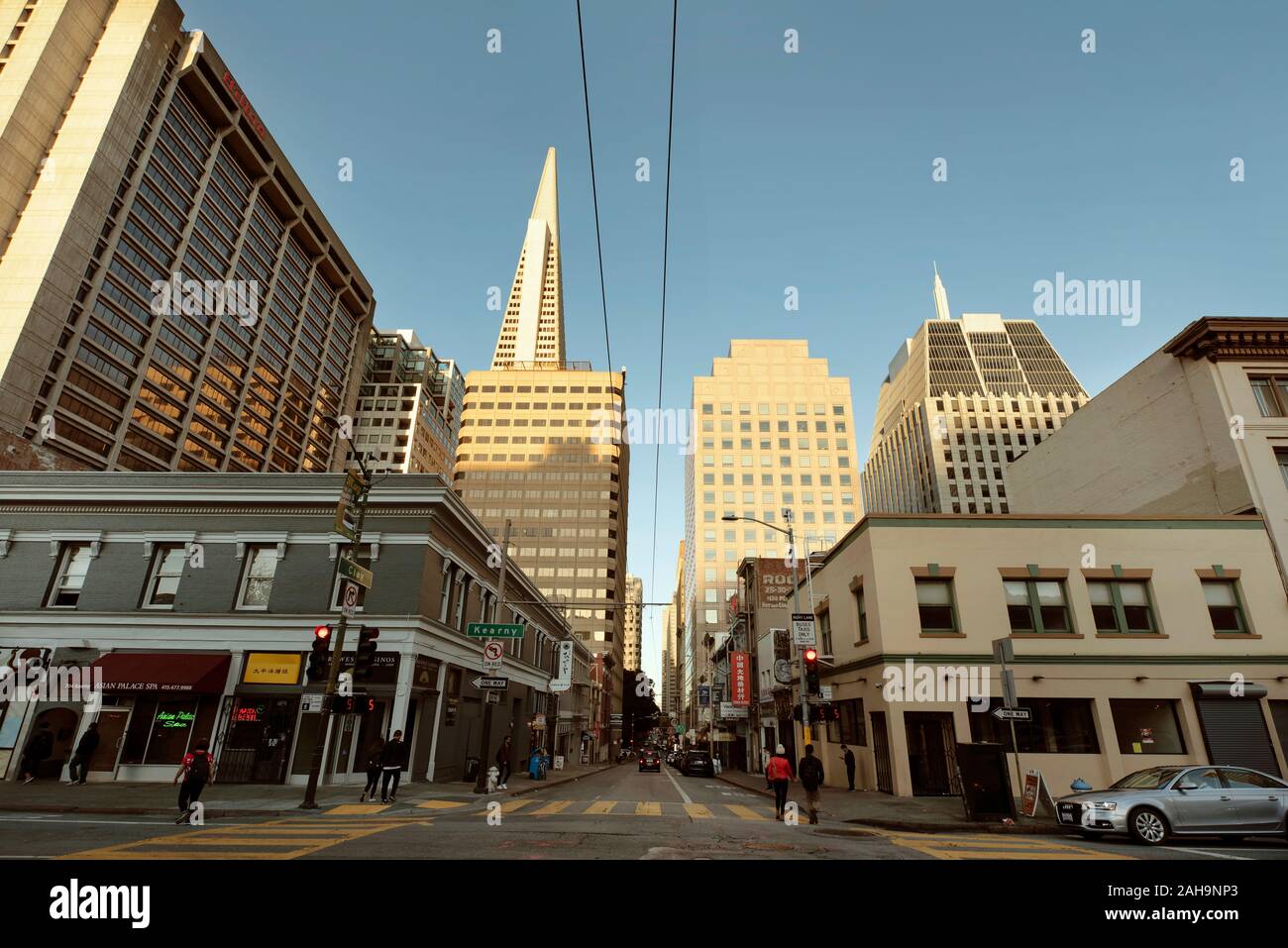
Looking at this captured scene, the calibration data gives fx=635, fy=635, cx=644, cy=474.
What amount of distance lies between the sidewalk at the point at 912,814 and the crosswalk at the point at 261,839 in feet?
35.2

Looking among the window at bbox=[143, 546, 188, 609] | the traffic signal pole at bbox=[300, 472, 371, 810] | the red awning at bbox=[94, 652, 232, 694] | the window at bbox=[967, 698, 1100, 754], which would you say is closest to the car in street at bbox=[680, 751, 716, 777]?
the window at bbox=[967, 698, 1100, 754]

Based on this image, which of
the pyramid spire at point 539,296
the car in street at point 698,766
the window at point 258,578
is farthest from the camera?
the pyramid spire at point 539,296

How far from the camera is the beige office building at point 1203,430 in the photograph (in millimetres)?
23891

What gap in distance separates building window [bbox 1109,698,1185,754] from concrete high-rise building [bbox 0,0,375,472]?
242ft

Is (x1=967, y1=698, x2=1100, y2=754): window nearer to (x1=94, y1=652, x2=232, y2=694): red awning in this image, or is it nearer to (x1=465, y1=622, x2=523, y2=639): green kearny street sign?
(x1=465, y1=622, x2=523, y2=639): green kearny street sign

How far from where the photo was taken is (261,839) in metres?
10.0

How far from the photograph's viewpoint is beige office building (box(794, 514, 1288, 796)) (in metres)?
21.0

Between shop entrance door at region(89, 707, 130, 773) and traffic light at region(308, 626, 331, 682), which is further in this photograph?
shop entrance door at region(89, 707, 130, 773)

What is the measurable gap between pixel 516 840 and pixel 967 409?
398ft

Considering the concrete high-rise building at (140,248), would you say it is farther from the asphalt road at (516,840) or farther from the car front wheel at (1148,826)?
the car front wheel at (1148,826)

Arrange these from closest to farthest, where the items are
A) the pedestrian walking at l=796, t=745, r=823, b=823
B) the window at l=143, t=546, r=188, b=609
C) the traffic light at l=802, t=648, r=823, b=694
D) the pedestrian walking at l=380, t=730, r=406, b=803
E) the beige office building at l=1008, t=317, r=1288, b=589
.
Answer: the pedestrian walking at l=796, t=745, r=823, b=823, the pedestrian walking at l=380, t=730, r=406, b=803, the traffic light at l=802, t=648, r=823, b=694, the window at l=143, t=546, r=188, b=609, the beige office building at l=1008, t=317, r=1288, b=589

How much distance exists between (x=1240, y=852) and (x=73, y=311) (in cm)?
8196

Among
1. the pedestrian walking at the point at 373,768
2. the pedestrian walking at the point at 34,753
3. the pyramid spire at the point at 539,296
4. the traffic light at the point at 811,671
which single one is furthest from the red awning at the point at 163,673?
the pyramid spire at the point at 539,296

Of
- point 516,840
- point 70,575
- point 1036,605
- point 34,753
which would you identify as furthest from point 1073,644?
point 70,575
